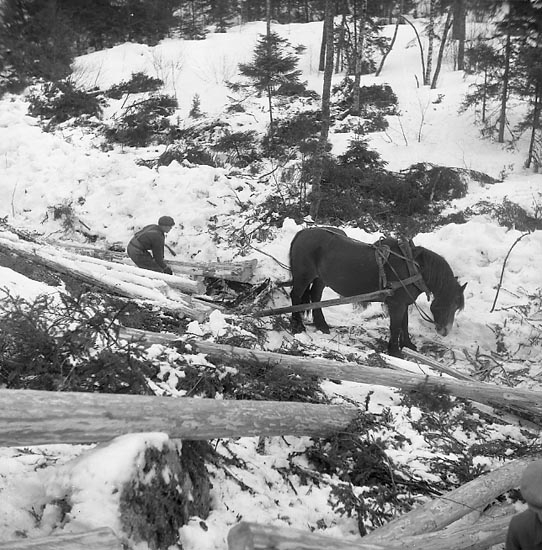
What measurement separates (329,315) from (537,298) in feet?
9.71

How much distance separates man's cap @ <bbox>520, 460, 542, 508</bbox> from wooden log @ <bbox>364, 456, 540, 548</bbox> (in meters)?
0.81

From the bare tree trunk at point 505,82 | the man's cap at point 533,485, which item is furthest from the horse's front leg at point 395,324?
the bare tree trunk at point 505,82

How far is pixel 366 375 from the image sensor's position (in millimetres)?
4055

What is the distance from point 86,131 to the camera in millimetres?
16828

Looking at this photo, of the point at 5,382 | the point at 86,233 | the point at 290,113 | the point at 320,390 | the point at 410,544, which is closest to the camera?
the point at 410,544

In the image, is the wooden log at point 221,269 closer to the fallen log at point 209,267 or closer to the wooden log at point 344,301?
the fallen log at point 209,267

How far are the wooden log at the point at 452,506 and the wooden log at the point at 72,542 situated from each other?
1.24 m

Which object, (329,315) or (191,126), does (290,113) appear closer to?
(191,126)

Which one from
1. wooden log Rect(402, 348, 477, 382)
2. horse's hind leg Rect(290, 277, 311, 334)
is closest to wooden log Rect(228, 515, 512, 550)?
wooden log Rect(402, 348, 477, 382)

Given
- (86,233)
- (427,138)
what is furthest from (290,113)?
(86,233)

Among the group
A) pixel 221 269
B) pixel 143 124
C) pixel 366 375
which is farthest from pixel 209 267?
pixel 143 124

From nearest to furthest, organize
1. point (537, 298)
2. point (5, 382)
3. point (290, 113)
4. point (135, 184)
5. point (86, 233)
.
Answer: point (5, 382)
point (537, 298)
point (86, 233)
point (135, 184)
point (290, 113)

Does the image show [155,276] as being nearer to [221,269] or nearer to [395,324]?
[221,269]

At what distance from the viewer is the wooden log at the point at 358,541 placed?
1626 millimetres
